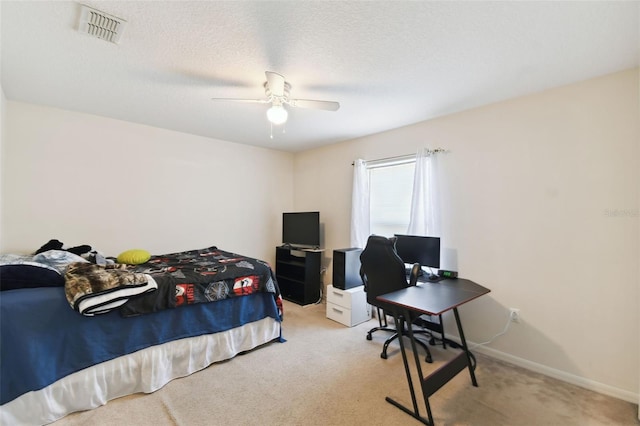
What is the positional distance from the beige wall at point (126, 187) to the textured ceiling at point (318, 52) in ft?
1.34

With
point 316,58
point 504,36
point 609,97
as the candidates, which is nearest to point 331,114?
point 316,58

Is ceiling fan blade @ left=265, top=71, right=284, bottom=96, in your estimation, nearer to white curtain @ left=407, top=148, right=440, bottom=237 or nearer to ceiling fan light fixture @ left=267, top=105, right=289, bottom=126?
ceiling fan light fixture @ left=267, top=105, right=289, bottom=126

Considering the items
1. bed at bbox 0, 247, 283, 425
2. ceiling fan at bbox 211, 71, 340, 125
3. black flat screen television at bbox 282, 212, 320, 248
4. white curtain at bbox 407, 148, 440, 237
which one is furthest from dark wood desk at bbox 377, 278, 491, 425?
black flat screen television at bbox 282, 212, 320, 248

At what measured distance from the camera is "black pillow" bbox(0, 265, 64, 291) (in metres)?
1.82

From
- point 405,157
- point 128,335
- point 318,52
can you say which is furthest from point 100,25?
point 405,157

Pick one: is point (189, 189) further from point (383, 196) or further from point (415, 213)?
point (415, 213)

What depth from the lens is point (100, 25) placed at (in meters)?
1.61

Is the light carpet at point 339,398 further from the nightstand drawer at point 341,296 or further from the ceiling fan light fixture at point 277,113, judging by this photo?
the ceiling fan light fixture at point 277,113

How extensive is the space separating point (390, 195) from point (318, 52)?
7.32 ft

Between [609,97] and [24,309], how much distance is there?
176 inches

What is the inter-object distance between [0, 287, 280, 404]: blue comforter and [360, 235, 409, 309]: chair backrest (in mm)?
1672

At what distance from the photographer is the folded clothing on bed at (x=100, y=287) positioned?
5.98 feet

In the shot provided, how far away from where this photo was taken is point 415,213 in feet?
10.5

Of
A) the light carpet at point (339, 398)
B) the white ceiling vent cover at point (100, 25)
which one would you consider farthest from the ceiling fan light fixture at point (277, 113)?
the light carpet at point (339, 398)
